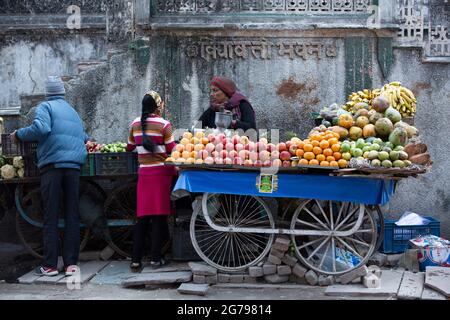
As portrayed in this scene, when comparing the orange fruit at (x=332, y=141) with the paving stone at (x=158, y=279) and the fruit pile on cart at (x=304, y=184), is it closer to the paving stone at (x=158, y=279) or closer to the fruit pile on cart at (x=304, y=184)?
the fruit pile on cart at (x=304, y=184)

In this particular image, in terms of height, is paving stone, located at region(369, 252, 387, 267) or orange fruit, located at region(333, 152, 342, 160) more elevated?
orange fruit, located at region(333, 152, 342, 160)

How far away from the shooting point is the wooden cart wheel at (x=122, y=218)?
8469 millimetres

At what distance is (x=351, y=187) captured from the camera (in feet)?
23.9

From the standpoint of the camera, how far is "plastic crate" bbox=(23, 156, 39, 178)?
27.1 ft

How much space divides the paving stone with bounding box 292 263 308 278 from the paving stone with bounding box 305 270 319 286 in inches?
1.7

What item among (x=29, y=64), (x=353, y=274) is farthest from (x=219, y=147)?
(x=29, y=64)

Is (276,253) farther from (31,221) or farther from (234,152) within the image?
(31,221)

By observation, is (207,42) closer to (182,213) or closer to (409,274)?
(182,213)

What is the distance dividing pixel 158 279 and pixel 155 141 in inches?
59.3

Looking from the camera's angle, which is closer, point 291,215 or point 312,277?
point 312,277

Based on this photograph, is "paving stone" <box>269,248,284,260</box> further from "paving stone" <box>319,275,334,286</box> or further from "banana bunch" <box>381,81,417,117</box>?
"banana bunch" <box>381,81,417,117</box>

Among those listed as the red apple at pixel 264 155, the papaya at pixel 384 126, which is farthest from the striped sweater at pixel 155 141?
the papaya at pixel 384 126

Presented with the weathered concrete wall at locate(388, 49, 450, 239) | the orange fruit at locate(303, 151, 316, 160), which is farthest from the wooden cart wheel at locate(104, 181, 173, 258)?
the weathered concrete wall at locate(388, 49, 450, 239)

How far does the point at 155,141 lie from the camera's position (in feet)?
25.7
